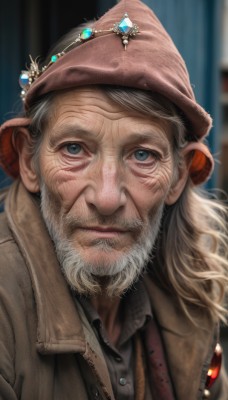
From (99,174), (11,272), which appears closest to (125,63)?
(99,174)

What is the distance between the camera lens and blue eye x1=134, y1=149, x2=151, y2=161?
98.8 inches

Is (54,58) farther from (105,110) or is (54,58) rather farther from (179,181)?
(179,181)

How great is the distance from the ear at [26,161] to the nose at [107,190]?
344 mm

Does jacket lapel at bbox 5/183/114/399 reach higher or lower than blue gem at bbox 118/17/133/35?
lower

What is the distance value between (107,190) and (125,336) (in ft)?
2.34

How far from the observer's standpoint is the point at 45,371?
2.29m

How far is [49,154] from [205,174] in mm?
752

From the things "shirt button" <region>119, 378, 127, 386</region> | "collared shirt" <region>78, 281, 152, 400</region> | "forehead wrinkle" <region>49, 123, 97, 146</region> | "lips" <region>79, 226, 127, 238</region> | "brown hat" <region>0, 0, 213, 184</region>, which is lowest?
"shirt button" <region>119, 378, 127, 386</region>

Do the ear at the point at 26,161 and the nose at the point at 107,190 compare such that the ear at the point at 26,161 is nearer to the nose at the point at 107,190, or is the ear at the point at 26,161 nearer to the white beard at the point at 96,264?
the white beard at the point at 96,264

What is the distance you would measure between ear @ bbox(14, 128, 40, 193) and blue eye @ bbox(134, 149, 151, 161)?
0.43 meters

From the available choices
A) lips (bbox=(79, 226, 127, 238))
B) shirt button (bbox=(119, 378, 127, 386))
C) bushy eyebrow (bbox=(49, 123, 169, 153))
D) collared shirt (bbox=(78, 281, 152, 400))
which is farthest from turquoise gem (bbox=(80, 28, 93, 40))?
shirt button (bbox=(119, 378, 127, 386))

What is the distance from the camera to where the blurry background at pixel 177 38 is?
4.73 metres

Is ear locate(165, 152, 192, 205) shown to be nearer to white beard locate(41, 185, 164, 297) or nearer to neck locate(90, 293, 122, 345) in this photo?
white beard locate(41, 185, 164, 297)

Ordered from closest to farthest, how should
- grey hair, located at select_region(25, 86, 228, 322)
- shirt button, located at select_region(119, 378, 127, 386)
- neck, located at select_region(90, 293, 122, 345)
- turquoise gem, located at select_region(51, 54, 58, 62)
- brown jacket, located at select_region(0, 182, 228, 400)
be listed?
brown jacket, located at select_region(0, 182, 228, 400), turquoise gem, located at select_region(51, 54, 58, 62), shirt button, located at select_region(119, 378, 127, 386), neck, located at select_region(90, 293, 122, 345), grey hair, located at select_region(25, 86, 228, 322)
